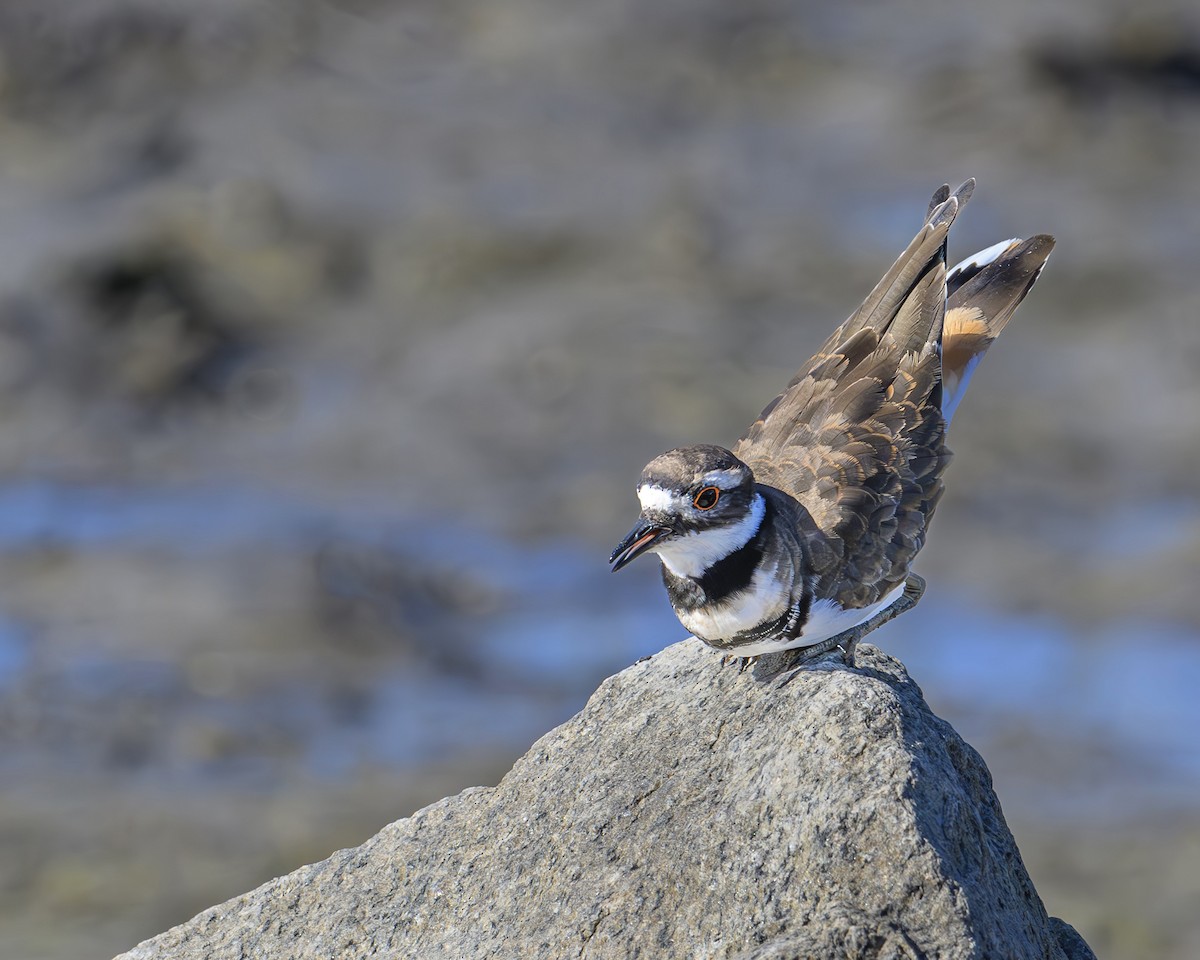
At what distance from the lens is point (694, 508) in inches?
268

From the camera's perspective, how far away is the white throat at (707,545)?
272 inches

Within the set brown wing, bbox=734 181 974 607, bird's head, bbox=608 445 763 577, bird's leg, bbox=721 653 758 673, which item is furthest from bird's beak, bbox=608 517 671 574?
brown wing, bbox=734 181 974 607

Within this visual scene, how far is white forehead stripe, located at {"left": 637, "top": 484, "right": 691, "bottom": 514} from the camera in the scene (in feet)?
22.3

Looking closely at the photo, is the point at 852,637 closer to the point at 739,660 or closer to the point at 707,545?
the point at 739,660

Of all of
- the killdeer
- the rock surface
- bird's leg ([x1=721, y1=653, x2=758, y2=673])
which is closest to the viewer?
the rock surface

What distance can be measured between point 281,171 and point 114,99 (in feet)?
9.10

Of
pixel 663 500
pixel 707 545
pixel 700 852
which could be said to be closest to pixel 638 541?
pixel 663 500

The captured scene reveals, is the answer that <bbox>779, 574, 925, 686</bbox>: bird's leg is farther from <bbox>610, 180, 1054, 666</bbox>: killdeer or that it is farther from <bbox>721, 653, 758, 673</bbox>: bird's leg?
<bbox>721, 653, 758, 673</bbox>: bird's leg

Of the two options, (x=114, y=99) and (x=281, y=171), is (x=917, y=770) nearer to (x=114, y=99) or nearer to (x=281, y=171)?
(x=281, y=171)

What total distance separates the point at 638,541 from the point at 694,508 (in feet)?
0.89

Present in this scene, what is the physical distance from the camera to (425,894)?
644cm

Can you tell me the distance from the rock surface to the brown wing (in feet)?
1.75

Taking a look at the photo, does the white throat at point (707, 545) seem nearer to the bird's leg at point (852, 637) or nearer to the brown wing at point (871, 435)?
the brown wing at point (871, 435)

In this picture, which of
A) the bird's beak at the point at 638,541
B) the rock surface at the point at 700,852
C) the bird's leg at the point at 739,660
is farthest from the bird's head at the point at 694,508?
the rock surface at the point at 700,852
